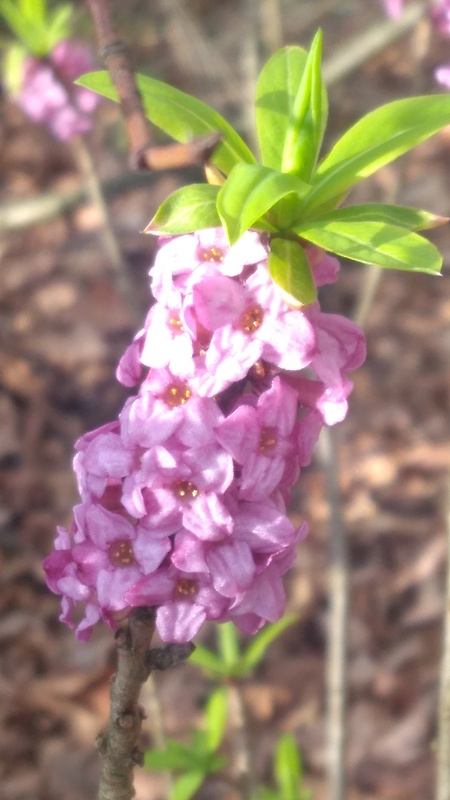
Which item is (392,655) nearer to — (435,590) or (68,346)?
(435,590)

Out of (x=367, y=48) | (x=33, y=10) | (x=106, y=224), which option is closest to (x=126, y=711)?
(x=106, y=224)

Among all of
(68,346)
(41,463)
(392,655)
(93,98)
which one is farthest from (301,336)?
(68,346)

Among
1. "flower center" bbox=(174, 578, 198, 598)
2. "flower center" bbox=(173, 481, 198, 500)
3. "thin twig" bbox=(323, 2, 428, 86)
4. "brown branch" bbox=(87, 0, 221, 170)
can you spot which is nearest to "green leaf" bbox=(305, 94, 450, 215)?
"brown branch" bbox=(87, 0, 221, 170)

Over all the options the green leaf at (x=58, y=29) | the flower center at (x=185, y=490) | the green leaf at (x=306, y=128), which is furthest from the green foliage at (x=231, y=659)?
the green leaf at (x=58, y=29)

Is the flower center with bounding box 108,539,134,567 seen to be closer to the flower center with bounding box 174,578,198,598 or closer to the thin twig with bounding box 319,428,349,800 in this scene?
the flower center with bounding box 174,578,198,598

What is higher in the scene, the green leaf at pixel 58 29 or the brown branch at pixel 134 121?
the green leaf at pixel 58 29

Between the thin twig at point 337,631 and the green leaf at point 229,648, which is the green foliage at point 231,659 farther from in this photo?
the thin twig at point 337,631
